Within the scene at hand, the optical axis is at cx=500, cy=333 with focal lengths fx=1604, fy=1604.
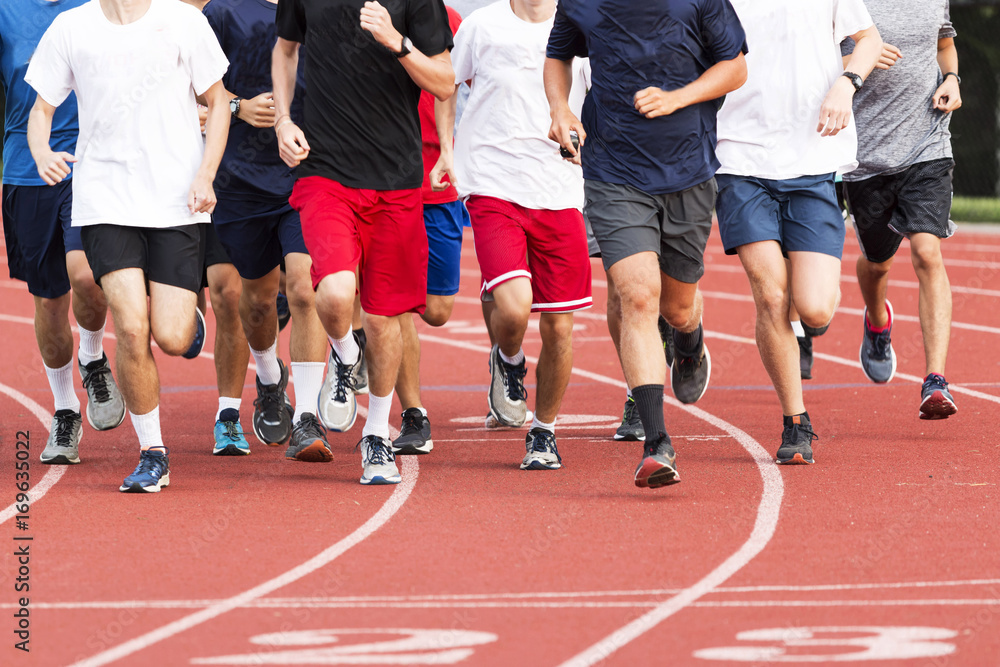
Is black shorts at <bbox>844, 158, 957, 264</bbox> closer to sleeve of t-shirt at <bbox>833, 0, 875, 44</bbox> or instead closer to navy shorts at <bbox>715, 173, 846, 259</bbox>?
navy shorts at <bbox>715, 173, 846, 259</bbox>

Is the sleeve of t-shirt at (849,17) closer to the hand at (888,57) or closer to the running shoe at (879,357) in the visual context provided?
the hand at (888,57)

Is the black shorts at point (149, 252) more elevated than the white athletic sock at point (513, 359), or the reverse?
the black shorts at point (149, 252)

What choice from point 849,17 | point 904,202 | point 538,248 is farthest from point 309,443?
point 904,202

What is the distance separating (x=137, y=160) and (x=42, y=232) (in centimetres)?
117

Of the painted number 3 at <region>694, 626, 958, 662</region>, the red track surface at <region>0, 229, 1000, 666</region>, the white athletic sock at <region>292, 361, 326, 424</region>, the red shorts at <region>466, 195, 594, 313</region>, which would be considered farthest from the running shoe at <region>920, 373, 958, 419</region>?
the painted number 3 at <region>694, 626, 958, 662</region>

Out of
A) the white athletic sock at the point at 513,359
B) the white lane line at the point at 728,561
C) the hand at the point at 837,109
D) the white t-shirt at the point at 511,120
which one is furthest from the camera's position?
the white athletic sock at the point at 513,359

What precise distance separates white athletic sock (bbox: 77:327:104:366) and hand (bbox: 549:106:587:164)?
2584mm

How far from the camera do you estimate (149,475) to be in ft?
22.0

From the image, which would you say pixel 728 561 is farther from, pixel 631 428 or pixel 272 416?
pixel 272 416

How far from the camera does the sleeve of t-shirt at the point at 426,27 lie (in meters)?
Answer: 6.76

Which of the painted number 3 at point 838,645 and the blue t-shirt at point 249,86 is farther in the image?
the blue t-shirt at point 249,86

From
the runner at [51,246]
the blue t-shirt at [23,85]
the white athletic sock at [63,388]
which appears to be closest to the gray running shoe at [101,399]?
the runner at [51,246]

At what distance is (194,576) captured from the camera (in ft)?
17.0

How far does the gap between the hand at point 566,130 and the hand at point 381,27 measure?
0.75 m
